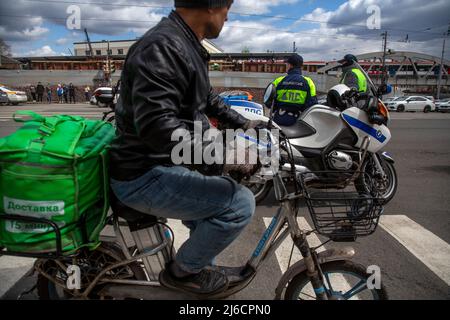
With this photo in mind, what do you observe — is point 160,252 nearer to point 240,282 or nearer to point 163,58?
point 240,282

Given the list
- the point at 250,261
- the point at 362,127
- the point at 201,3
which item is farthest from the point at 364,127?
the point at 201,3

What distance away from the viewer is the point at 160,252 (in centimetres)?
207

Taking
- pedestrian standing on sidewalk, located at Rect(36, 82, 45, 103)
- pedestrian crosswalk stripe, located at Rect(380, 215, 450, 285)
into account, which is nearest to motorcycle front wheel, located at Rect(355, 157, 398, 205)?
pedestrian crosswalk stripe, located at Rect(380, 215, 450, 285)

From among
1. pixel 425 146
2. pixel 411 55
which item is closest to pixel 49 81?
pixel 425 146

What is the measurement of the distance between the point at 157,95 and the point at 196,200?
→ 0.59 m

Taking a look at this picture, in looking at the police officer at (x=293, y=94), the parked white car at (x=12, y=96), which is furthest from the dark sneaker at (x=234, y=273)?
the parked white car at (x=12, y=96)

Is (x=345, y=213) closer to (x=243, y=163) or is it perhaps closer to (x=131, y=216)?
(x=243, y=163)

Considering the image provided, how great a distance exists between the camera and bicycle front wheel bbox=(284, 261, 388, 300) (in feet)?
6.95

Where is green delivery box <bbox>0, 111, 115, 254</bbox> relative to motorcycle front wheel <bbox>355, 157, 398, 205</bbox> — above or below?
above

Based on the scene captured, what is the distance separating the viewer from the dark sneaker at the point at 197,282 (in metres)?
1.99

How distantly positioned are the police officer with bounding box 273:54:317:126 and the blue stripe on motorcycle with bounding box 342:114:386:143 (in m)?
1.54

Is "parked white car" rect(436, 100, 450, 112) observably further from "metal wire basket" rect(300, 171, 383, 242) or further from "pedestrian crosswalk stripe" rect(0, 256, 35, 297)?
"pedestrian crosswalk stripe" rect(0, 256, 35, 297)

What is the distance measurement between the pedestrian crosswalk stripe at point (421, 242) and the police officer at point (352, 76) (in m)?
1.83
